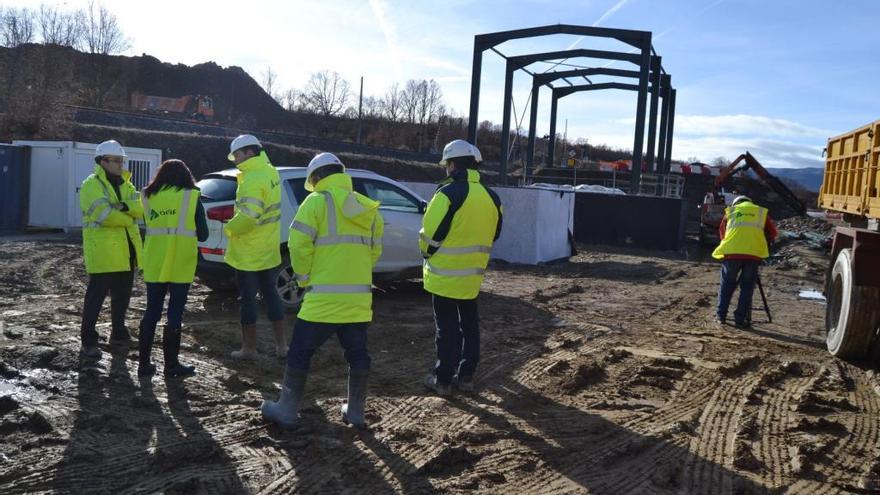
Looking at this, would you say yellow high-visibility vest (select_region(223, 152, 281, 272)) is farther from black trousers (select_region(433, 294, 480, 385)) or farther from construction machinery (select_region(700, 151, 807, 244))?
construction machinery (select_region(700, 151, 807, 244))

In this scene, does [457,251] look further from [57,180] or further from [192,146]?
[192,146]

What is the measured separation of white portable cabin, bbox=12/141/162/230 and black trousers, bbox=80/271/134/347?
412 inches

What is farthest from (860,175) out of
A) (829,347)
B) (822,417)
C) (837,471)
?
(837,471)

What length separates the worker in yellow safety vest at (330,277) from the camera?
4676 mm

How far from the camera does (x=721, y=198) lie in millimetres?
24875

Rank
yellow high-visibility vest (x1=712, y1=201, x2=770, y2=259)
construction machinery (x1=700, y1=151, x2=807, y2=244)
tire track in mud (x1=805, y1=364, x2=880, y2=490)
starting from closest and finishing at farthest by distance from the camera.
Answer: tire track in mud (x1=805, y1=364, x2=880, y2=490) < yellow high-visibility vest (x1=712, y1=201, x2=770, y2=259) < construction machinery (x1=700, y1=151, x2=807, y2=244)

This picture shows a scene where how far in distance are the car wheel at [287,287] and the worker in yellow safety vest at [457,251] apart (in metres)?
3.13

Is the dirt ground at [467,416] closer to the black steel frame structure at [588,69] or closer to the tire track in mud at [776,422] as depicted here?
the tire track in mud at [776,422]

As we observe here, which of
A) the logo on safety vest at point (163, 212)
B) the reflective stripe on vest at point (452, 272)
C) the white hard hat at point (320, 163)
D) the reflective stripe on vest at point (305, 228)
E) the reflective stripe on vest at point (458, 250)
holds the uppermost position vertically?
the white hard hat at point (320, 163)

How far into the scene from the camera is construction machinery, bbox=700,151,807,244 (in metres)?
23.3

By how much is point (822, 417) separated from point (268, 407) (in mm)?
3771

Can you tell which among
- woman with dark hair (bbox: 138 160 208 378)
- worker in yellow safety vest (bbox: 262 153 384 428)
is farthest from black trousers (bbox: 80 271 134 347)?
worker in yellow safety vest (bbox: 262 153 384 428)

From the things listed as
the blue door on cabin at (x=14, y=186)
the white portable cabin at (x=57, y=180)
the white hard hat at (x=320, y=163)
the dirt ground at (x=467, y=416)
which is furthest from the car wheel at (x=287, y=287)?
the blue door on cabin at (x=14, y=186)

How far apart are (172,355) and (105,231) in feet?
4.28
